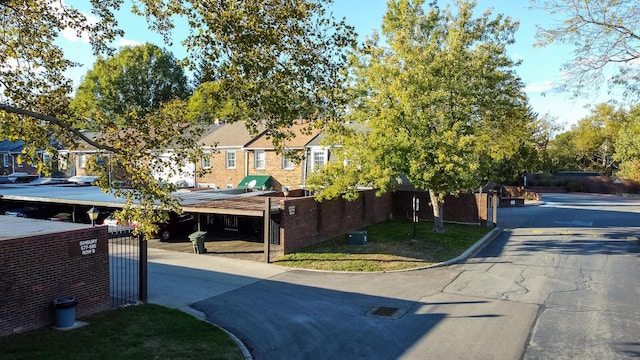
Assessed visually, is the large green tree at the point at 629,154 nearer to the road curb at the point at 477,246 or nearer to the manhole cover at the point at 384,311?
the road curb at the point at 477,246

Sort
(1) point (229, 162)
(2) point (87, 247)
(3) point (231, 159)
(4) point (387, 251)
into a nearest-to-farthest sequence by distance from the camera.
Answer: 1. (2) point (87, 247)
2. (4) point (387, 251)
3. (3) point (231, 159)
4. (1) point (229, 162)

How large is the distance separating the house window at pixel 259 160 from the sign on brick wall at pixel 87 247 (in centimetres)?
2327

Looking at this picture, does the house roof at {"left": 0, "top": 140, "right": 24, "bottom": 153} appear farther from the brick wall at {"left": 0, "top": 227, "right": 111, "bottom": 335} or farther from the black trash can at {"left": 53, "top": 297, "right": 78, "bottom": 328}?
the black trash can at {"left": 53, "top": 297, "right": 78, "bottom": 328}

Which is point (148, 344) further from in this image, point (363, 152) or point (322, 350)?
point (363, 152)

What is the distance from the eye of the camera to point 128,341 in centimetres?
973

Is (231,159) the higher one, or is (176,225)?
(231,159)

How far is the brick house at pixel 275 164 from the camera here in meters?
33.3

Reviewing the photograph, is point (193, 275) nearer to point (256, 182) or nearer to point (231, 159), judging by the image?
point (256, 182)

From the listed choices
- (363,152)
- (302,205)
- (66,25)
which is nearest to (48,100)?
(66,25)

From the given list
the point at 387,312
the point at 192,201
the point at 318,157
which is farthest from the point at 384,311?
the point at 318,157

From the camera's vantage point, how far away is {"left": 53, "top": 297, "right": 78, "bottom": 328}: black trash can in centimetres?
1054

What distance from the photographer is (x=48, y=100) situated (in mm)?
10195

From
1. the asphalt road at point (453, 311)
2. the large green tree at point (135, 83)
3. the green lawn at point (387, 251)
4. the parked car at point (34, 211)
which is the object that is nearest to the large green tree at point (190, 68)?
the asphalt road at point (453, 311)

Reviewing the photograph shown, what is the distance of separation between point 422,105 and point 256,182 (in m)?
16.1
